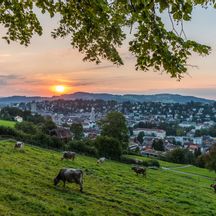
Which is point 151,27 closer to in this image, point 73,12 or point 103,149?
point 73,12

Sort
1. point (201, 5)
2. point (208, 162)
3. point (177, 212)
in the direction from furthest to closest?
point (208, 162) < point (177, 212) < point (201, 5)

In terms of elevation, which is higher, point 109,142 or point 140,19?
point 140,19

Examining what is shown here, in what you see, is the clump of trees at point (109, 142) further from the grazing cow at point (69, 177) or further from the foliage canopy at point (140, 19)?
the foliage canopy at point (140, 19)

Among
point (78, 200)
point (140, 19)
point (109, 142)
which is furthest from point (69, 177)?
point (109, 142)

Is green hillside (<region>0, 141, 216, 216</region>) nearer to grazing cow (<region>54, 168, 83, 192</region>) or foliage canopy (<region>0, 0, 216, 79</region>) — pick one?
grazing cow (<region>54, 168, 83, 192</region>)

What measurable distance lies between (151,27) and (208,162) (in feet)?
215

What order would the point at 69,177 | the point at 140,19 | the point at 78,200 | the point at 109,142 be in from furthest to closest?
1. the point at 109,142
2. the point at 69,177
3. the point at 78,200
4. the point at 140,19

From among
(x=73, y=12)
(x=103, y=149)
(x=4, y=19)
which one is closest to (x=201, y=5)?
(x=73, y=12)

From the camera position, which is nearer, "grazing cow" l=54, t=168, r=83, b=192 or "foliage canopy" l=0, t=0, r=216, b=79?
"foliage canopy" l=0, t=0, r=216, b=79

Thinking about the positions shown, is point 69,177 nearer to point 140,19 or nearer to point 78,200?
point 78,200

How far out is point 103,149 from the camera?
6366 centimetres

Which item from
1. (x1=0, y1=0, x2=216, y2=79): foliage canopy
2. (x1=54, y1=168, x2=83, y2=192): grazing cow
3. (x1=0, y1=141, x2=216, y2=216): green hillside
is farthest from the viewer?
(x1=54, y1=168, x2=83, y2=192): grazing cow

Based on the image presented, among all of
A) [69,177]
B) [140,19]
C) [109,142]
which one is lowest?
[109,142]

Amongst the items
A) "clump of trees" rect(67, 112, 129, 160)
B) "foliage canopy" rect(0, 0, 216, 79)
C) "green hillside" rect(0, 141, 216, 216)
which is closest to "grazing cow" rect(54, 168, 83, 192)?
"green hillside" rect(0, 141, 216, 216)
